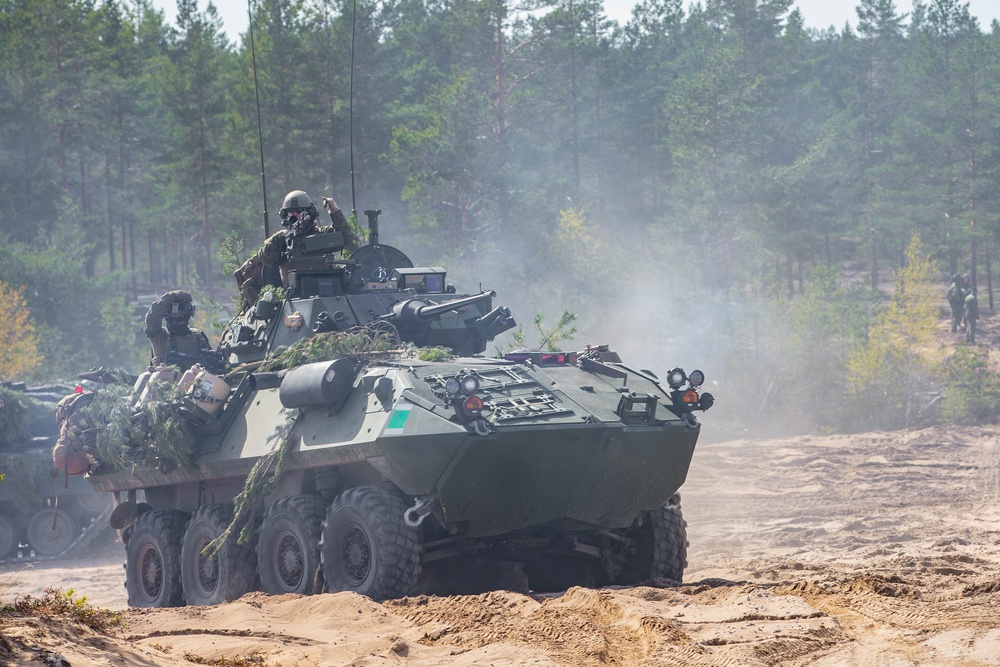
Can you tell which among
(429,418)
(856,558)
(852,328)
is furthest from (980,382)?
(429,418)

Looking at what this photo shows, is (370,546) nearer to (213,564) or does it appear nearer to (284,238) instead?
(213,564)

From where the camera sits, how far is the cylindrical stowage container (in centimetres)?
1020

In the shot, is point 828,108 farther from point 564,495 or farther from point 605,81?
point 564,495

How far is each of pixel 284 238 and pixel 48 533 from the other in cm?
874

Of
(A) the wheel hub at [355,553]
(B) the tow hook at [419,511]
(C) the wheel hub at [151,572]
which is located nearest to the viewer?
(B) the tow hook at [419,511]

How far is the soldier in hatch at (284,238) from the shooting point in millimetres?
12883

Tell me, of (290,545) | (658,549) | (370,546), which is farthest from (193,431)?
(658,549)

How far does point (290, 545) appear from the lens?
10797mm

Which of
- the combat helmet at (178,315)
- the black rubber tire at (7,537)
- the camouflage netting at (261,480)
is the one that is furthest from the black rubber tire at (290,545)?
the black rubber tire at (7,537)

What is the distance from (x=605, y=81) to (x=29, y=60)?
1935cm

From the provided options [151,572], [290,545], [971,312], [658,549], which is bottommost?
[151,572]

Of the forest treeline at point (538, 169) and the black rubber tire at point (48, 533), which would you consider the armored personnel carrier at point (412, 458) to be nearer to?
the black rubber tire at point (48, 533)

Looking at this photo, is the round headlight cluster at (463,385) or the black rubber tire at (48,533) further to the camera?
the black rubber tire at (48,533)

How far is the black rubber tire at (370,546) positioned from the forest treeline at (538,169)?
19.8 meters
